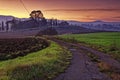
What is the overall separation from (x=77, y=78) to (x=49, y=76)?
1613 millimetres

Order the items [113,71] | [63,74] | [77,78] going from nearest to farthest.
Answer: [77,78] → [63,74] → [113,71]

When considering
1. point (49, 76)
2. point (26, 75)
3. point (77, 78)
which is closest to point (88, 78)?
point (77, 78)

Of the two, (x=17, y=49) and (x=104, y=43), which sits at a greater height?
(x=104, y=43)

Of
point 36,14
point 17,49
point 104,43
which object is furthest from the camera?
point 36,14

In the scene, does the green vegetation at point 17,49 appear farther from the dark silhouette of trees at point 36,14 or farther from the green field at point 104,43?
the dark silhouette of trees at point 36,14

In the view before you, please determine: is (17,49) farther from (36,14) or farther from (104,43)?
(36,14)

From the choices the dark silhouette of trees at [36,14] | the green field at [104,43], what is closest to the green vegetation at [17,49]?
the green field at [104,43]

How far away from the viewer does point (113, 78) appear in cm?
2102

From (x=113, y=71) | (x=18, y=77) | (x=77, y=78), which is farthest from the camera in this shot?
(x=113, y=71)

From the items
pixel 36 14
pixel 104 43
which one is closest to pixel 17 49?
pixel 104 43

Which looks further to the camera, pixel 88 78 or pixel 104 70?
pixel 104 70

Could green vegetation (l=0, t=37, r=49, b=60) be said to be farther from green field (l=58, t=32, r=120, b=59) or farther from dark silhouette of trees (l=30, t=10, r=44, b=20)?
dark silhouette of trees (l=30, t=10, r=44, b=20)

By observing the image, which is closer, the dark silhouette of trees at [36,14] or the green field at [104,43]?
the green field at [104,43]

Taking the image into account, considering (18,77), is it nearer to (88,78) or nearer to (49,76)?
(49,76)
